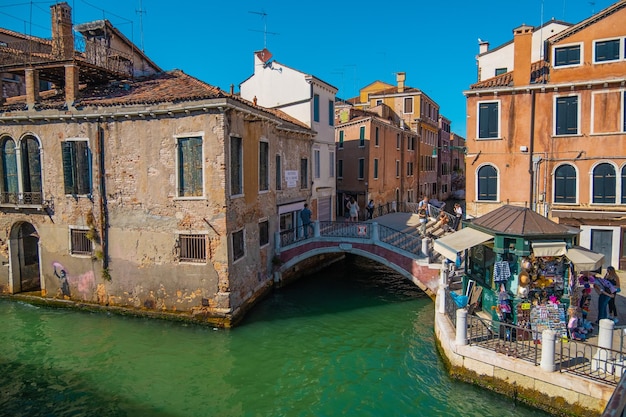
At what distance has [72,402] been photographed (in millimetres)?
10477

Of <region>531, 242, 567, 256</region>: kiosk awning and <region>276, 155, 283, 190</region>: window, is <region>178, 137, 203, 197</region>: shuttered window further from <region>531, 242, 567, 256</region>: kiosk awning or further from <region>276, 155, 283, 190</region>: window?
<region>531, 242, 567, 256</region>: kiosk awning

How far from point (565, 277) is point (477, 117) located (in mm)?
10097

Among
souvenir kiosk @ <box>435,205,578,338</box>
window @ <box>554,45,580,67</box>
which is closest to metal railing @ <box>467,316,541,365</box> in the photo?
souvenir kiosk @ <box>435,205,578,338</box>

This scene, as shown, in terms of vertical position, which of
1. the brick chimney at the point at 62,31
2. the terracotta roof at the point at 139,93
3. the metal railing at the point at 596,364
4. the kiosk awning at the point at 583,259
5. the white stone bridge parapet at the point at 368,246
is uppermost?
the brick chimney at the point at 62,31

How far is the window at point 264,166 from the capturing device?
684 inches

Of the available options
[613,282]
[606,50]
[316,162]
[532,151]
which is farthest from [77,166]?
[606,50]

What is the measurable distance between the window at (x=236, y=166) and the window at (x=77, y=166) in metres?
5.27

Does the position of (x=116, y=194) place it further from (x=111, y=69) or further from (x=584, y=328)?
(x=584, y=328)

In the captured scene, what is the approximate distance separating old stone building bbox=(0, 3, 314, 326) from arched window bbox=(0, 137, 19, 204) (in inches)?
1.7

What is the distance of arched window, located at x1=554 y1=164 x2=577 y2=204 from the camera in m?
17.8

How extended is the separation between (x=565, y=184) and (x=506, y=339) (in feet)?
32.6

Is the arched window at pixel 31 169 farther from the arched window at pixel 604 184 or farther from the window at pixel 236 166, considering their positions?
the arched window at pixel 604 184

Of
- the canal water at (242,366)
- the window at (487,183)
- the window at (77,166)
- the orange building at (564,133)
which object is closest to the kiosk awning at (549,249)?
the canal water at (242,366)

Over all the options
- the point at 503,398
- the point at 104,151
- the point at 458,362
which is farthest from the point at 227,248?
the point at 503,398
